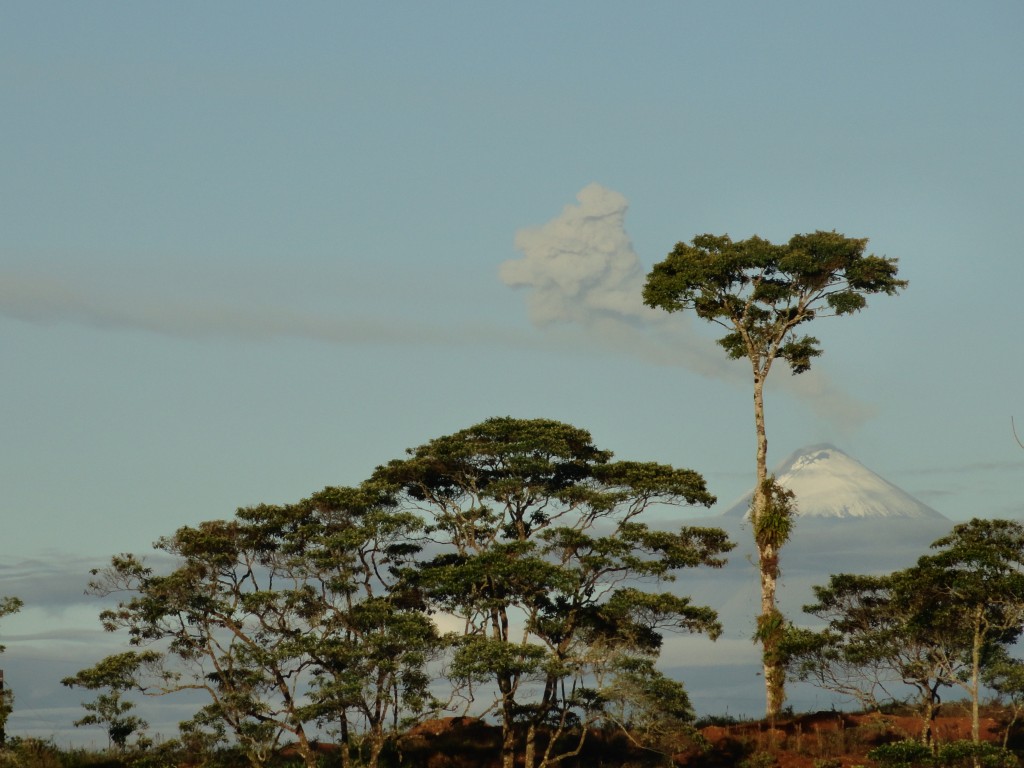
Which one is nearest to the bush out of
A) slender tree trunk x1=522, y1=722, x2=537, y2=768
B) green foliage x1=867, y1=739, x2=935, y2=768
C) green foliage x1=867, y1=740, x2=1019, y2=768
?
green foliage x1=867, y1=740, x2=1019, y2=768

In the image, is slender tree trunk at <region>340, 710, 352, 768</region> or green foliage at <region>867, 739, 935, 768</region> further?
slender tree trunk at <region>340, 710, 352, 768</region>

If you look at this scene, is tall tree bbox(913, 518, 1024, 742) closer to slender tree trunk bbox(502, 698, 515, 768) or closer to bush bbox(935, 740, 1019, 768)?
bush bbox(935, 740, 1019, 768)

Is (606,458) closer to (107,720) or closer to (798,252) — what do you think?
(798,252)

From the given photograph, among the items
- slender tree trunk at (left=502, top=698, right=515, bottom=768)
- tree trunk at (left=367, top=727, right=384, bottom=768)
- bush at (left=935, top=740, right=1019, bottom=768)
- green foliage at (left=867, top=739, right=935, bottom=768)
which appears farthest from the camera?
slender tree trunk at (left=502, top=698, right=515, bottom=768)

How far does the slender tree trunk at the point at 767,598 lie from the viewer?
51.4 m

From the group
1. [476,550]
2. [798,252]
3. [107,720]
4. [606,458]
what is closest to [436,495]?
[476,550]

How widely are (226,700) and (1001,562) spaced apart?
2506 centimetres

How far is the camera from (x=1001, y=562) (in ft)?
143

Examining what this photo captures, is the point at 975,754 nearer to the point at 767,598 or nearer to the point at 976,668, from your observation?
the point at 976,668

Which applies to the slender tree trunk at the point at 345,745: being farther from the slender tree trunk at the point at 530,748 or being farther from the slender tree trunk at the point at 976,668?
the slender tree trunk at the point at 976,668

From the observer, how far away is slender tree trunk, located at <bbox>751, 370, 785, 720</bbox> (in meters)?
51.4

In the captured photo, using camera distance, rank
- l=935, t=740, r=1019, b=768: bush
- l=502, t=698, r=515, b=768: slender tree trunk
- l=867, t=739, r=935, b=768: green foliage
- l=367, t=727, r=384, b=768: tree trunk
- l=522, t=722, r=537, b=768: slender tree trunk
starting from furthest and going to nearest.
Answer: l=502, t=698, r=515, b=768: slender tree trunk
l=522, t=722, r=537, b=768: slender tree trunk
l=367, t=727, r=384, b=768: tree trunk
l=867, t=739, r=935, b=768: green foliage
l=935, t=740, r=1019, b=768: bush

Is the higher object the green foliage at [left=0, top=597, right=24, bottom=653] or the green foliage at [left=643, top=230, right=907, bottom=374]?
the green foliage at [left=643, top=230, right=907, bottom=374]

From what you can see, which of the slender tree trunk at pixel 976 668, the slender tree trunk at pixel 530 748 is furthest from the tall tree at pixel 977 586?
the slender tree trunk at pixel 530 748
